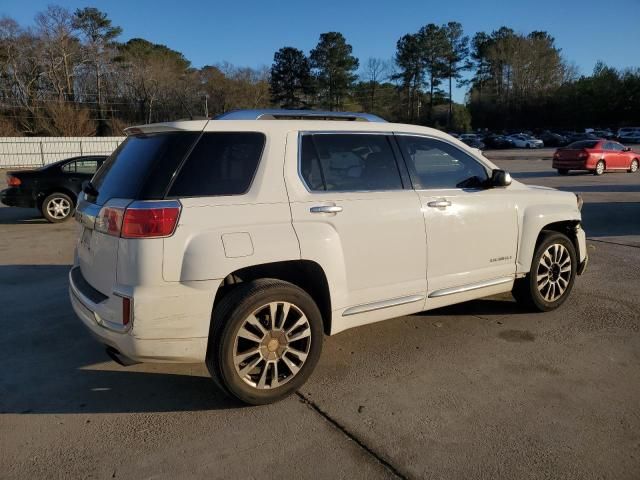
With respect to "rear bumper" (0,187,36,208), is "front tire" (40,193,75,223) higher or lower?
lower

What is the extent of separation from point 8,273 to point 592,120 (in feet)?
285

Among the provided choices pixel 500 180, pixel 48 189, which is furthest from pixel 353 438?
pixel 48 189

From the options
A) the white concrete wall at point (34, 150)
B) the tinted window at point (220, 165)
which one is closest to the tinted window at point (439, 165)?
the tinted window at point (220, 165)

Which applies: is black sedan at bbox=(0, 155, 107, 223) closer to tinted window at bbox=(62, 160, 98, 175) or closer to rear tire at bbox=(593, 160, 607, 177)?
tinted window at bbox=(62, 160, 98, 175)

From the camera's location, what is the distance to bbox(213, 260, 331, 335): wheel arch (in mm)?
3486

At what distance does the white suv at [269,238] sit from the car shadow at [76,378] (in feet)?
1.25

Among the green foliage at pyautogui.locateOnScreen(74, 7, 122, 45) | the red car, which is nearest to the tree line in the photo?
the green foliage at pyautogui.locateOnScreen(74, 7, 122, 45)

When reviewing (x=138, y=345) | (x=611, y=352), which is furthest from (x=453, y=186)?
(x=138, y=345)

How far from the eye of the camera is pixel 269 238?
10.9 ft

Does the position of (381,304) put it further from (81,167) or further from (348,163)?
(81,167)

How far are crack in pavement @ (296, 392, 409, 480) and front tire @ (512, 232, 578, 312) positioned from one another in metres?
2.56

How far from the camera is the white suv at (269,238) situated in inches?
122

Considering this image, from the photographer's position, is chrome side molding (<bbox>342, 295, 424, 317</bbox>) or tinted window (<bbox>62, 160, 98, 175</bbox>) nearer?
chrome side molding (<bbox>342, 295, 424, 317</bbox>)

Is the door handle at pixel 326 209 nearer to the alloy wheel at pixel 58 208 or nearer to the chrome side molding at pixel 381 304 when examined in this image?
the chrome side molding at pixel 381 304
